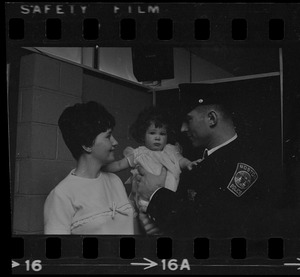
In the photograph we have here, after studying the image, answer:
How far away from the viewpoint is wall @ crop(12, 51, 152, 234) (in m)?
1.77

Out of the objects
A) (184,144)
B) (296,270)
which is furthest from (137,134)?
(296,270)

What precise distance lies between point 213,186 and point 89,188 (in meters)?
0.35

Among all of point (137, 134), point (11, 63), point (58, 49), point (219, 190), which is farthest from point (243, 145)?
point (11, 63)

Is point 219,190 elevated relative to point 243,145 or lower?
lower

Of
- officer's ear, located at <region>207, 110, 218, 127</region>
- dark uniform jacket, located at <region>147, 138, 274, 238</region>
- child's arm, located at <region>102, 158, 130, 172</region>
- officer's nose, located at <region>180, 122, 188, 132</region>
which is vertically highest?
officer's ear, located at <region>207, 110, 218, 127</region>

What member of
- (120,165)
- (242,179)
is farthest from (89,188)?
(242,179)

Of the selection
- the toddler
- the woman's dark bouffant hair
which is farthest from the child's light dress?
the woman's dark bouffant hair

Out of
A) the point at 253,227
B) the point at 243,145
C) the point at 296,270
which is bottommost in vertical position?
the point at 296,270

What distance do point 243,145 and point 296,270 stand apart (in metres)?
0.39

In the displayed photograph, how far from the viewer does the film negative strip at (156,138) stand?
1767mm

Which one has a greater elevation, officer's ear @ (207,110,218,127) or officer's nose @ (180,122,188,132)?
officer's ear @ (207,110,218,127)

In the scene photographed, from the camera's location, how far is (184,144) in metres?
1.78

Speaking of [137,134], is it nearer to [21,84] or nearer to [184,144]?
[184,144]

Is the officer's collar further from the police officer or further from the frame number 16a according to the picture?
the frame number 16a
